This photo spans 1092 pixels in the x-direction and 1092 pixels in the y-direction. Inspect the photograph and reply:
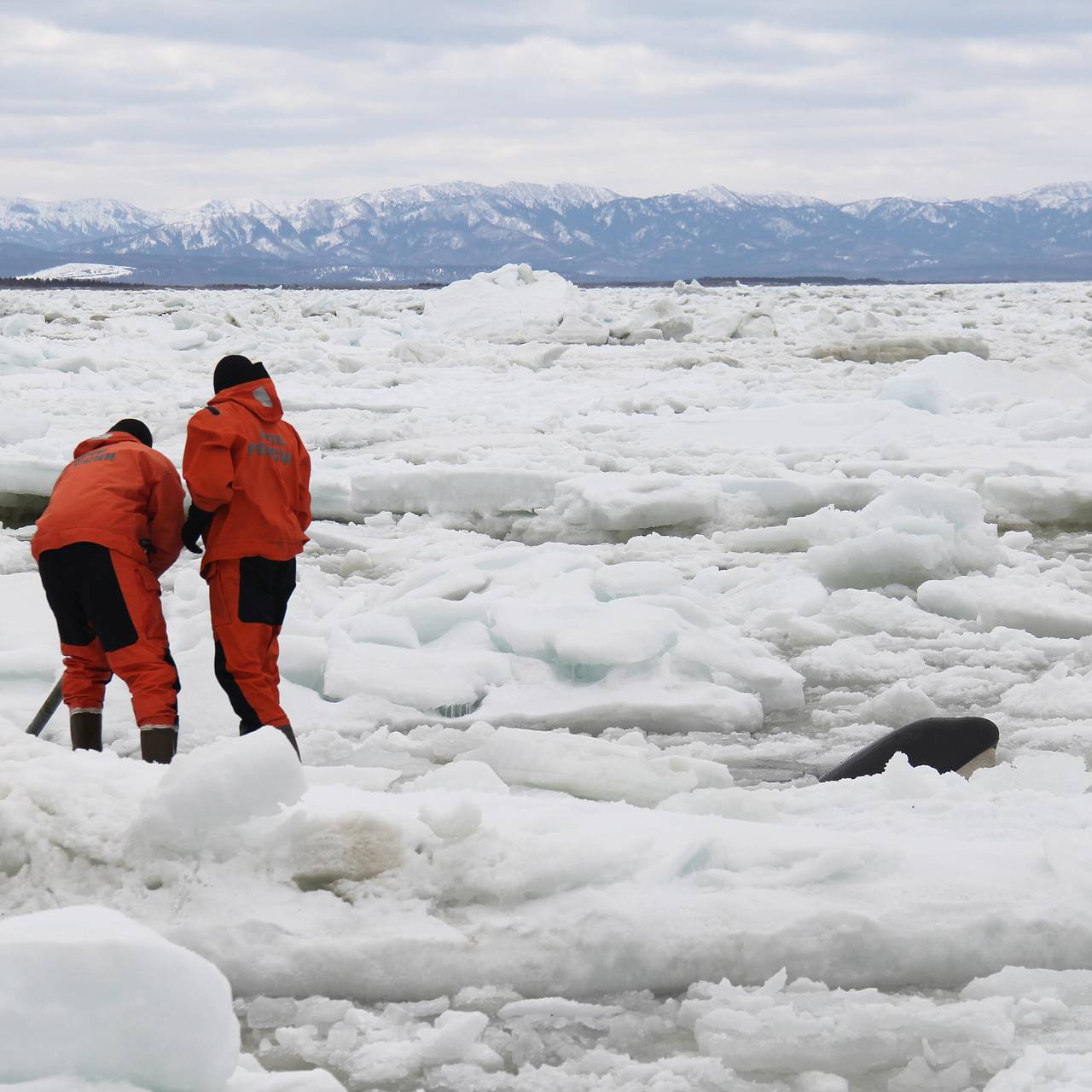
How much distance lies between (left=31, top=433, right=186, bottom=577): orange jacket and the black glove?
0.07 ft

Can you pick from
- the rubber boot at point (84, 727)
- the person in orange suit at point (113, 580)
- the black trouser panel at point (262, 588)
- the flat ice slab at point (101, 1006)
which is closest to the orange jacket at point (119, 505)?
the person in orange suit at point (113, 580)

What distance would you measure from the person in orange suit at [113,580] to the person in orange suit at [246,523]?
0.10 m

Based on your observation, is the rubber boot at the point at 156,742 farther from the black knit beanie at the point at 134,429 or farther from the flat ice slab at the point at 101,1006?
the flat ice slab at the point at 101,1006

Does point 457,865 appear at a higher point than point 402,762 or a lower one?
higher

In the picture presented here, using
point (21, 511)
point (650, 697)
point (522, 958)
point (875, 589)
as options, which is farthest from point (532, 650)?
point (21, 511)

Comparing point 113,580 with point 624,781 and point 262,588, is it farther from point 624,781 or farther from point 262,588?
point 624,781

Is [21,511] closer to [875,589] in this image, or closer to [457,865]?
[875,589]

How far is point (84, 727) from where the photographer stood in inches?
132

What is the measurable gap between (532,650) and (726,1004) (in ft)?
7.78

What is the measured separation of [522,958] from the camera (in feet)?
7.11

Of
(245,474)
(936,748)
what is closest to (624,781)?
(936,748)

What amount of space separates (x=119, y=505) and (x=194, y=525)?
204 mm

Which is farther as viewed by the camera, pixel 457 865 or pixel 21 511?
pixel 21 511

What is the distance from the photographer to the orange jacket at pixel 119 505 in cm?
319
